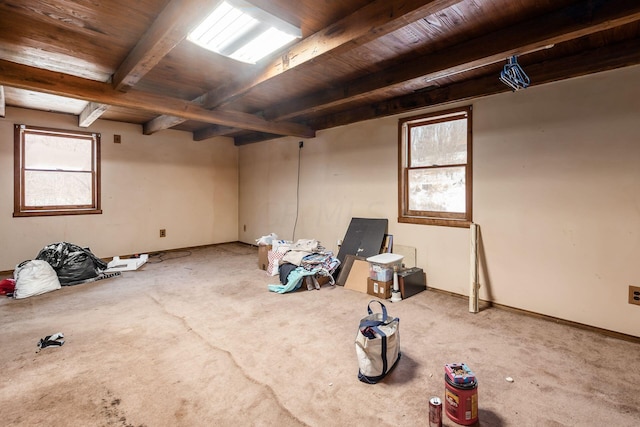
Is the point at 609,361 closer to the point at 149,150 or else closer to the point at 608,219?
the point at 608,219

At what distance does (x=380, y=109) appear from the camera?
395cm

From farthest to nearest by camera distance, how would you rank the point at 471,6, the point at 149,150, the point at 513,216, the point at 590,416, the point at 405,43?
1. the point at 149,150
2. the point at 513,216
3. the point at 405,43
4. the point at 471,6
5. the point at 590,416

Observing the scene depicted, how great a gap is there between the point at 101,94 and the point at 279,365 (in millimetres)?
3098

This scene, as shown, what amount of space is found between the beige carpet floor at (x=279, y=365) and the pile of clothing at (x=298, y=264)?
35 centimetres

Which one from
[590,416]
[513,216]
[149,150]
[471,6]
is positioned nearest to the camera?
[590,416]

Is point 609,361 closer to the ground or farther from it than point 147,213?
closer to the ground

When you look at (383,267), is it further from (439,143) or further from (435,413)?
(435,413)

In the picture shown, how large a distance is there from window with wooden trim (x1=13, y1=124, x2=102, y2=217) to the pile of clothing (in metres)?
3.22

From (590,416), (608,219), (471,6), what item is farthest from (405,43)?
(590,416)

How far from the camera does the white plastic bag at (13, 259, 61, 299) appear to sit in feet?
11.2

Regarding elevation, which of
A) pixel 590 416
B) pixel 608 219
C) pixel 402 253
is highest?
pixel 608 219

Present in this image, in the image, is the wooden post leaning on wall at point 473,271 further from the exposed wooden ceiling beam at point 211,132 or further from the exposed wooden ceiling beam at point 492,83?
the exposed wooden ceiling beam at point 211,132

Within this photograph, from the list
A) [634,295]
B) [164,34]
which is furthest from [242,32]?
[634,295]

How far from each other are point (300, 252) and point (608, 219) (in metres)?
3.14
